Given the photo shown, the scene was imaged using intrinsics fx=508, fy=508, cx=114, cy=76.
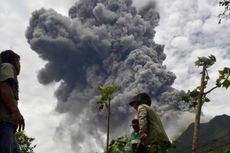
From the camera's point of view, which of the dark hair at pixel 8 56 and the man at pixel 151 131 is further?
the man at pixel 151 131

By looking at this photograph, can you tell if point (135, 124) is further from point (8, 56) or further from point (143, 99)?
point (8, 56)

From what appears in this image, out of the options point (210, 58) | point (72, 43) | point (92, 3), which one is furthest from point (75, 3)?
point (210, 58)

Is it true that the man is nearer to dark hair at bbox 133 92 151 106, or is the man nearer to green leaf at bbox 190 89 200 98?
dark hair at bbox 133 92 151 106

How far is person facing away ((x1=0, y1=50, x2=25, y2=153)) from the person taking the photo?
5.33 meters

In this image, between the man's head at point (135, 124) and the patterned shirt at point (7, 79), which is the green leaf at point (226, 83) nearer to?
the man's head at point (135, 124)

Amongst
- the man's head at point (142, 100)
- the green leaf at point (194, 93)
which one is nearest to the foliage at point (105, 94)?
the green leaf at point (194, 93)

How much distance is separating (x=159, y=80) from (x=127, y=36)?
17.1 metres

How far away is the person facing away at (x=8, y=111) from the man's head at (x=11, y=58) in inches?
8.7

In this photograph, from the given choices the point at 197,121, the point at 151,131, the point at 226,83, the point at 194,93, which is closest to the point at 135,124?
the point at 151,131

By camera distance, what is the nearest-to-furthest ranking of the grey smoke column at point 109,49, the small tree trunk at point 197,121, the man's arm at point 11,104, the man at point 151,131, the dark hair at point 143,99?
1. the man's arm at point 11,104
2. the man at point 151,131
3. the dark hair at point 143,99
4. the small tree trunk at point 197,121
5. the grey smoke column at point 109,49

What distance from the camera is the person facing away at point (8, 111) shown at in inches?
210

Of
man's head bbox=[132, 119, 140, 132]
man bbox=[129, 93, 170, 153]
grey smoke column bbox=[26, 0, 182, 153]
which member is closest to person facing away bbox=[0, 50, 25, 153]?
man bbox=[129, 93, 170, 153]

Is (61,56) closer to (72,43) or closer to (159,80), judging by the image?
(72,43)

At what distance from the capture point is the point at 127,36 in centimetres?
14962
